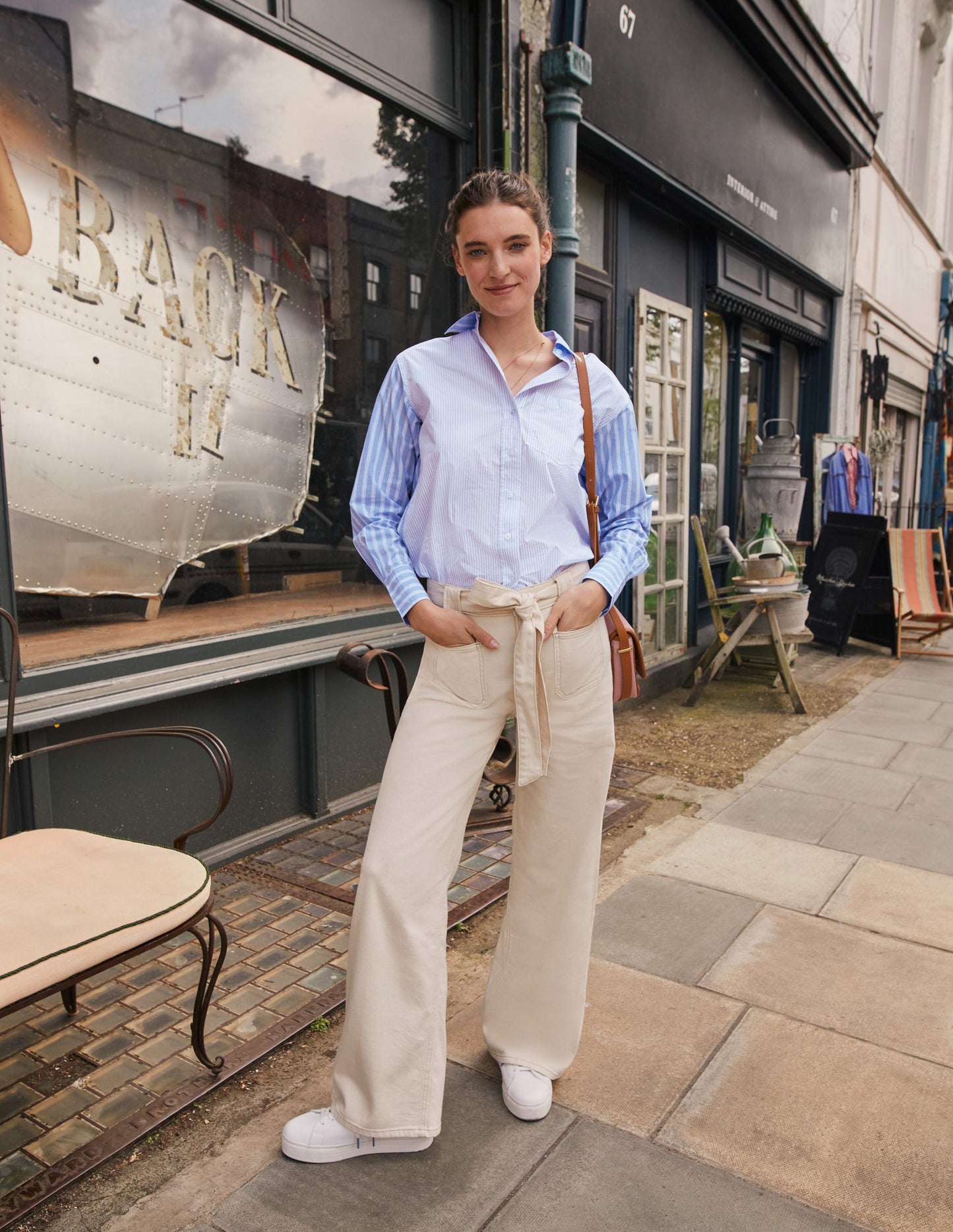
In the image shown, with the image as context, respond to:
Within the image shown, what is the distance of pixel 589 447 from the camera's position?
198 centimetres

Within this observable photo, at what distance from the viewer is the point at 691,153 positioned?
5988 mm

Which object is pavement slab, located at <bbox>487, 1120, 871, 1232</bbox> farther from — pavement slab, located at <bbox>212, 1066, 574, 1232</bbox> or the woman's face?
the woman's face

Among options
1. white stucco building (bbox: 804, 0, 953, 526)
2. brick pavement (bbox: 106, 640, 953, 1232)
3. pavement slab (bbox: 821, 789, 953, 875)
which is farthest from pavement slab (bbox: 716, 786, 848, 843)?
white stucco building (bbox: 804, 0, 953, 526)

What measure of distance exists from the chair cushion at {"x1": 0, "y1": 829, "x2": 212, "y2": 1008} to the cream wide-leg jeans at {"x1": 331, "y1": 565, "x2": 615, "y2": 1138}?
0.41 m

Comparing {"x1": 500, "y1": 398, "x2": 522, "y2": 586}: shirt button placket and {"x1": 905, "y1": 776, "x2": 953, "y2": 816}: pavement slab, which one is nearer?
{"x1": 500, "y1": 398, "x2": 522, "y2": 586}: shirt button placket

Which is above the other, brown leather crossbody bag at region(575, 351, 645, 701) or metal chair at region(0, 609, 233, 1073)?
brown leather crossbody bag at region(575, 351, 645, 701)

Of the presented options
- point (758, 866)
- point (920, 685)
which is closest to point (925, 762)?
point (758, 866)

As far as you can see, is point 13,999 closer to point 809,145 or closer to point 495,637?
point 495,637

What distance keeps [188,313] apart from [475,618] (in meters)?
2.29

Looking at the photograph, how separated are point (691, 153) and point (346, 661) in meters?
4.48

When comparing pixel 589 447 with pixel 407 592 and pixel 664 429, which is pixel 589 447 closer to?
pixel 407 592

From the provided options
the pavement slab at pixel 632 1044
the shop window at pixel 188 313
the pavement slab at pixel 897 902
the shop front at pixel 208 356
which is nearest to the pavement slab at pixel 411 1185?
the pavement slab at pixel 632 1044

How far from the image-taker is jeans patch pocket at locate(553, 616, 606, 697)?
193 cm

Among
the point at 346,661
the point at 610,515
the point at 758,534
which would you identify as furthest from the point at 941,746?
the point at 610,515
